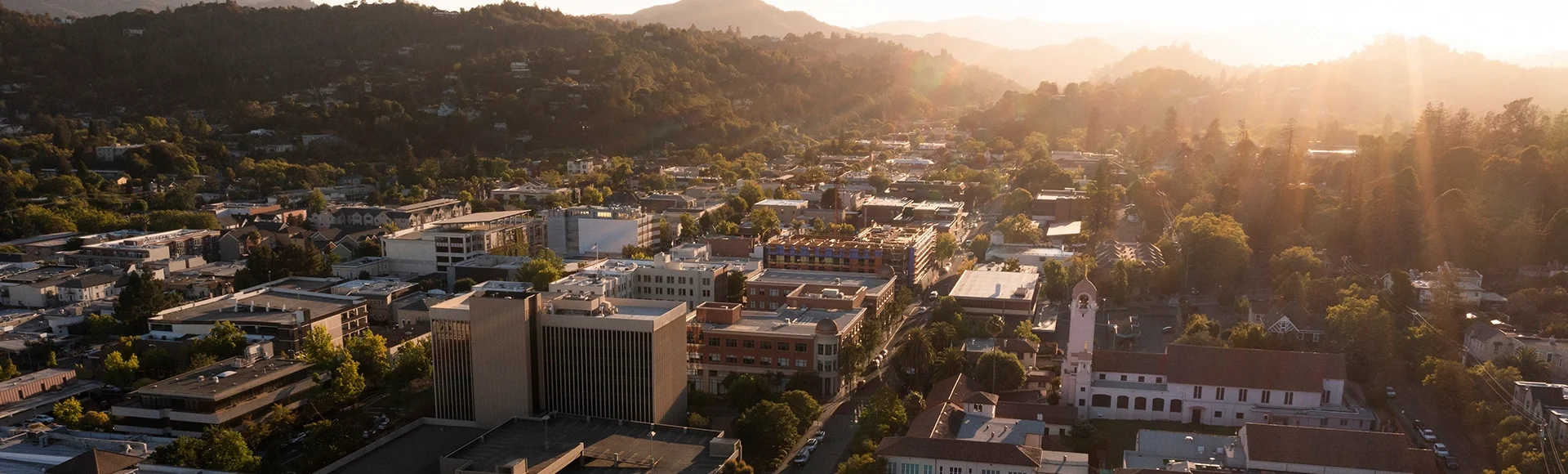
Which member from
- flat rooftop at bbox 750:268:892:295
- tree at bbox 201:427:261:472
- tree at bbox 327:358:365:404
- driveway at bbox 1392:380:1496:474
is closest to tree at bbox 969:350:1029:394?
flat rooftop at bbox 750:268:892:295

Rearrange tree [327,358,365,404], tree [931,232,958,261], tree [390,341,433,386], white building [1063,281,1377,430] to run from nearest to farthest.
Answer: white building [1063,281,1377,430] → tree [327,358,365,404] → tree [390,341,433,386] → tree [931,232,958,261]

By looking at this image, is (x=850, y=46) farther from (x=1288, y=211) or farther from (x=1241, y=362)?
(x=1241, y=362)

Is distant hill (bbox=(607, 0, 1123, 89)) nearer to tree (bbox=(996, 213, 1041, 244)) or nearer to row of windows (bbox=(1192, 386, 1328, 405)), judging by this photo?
tree (bbox=(996, 213, 1041, 244))

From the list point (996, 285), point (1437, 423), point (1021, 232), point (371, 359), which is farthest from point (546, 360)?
point (1021, 232)

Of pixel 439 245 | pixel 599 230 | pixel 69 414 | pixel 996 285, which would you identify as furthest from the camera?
pixel 599 230

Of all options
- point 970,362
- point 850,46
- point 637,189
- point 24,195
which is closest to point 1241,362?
point 970,362

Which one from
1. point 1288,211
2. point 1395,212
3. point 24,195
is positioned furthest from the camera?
point 24,195

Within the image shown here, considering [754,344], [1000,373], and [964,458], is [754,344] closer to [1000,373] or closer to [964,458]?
[1000,373]
